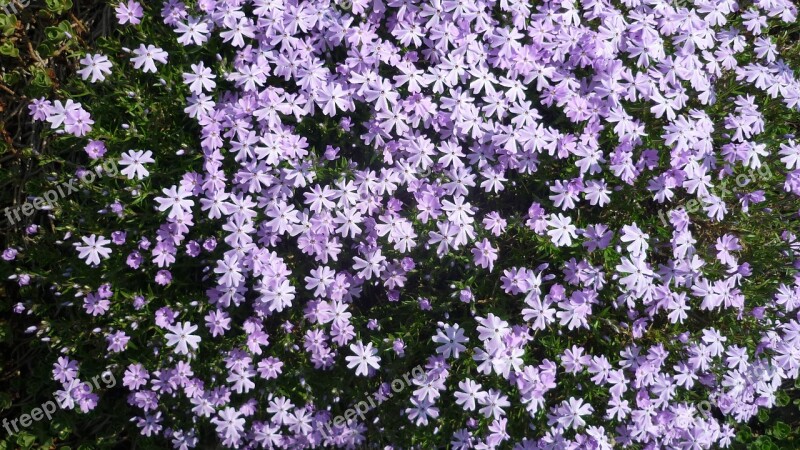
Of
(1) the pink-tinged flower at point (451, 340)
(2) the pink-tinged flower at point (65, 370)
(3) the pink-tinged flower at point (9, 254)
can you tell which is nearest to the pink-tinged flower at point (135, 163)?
(3) the pink-tinged flower at point (9, 254)

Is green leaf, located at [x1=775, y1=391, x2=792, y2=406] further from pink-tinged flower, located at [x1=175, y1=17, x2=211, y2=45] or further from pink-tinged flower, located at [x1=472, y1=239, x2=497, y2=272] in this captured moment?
pink-tinged flower, located at [x1=175, y1=17, x2=211, y2=45]

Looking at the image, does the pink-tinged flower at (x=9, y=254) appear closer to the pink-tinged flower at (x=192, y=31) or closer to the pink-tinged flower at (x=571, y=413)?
the pink-tinged flower at (x=192, y=31)

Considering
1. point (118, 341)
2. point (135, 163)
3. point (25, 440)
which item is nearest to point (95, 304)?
point (118, 341)

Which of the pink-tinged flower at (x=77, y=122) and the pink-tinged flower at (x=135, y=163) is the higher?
the pink-tinged flower at (x=77, y=122)

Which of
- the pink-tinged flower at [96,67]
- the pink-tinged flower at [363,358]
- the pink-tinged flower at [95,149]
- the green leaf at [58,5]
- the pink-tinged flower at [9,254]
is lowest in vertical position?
the pink-tinged flower at [363,358]

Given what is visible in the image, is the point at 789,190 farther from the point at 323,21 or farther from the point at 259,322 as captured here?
the point at 259,322

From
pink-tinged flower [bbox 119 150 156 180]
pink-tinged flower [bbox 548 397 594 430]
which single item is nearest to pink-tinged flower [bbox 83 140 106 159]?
pink-tinged flower [bbox 119 150 156 180]
